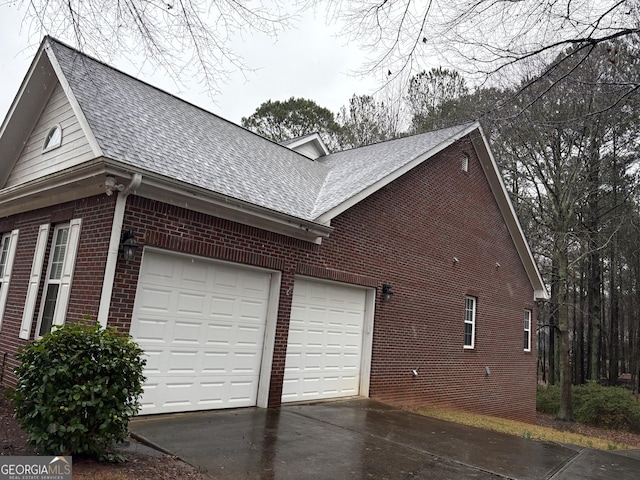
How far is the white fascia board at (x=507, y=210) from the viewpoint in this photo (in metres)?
13.6

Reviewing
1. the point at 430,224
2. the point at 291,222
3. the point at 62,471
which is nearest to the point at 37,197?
the point at 291,222

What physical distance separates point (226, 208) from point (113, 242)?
1.68 metres

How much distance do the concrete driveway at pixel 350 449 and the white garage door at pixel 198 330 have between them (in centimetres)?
32

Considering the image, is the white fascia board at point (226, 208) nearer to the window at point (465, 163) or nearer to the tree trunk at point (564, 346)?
the window at point (465, 163)

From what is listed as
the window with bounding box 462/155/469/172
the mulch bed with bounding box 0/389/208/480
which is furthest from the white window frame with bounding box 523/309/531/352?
the mulch bed with bounding box 0/389/208/480

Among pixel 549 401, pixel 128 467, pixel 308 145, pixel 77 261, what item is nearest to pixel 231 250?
pixel 77 261

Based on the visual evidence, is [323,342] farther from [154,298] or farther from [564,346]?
[564,346]

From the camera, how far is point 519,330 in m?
15.3

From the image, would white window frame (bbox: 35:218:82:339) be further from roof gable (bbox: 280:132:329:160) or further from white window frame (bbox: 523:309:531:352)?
white window frame (bbox: 523:309:531:352)

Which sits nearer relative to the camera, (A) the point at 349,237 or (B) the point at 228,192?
(B) the point at 228,192

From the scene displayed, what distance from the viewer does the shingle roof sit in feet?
23.2

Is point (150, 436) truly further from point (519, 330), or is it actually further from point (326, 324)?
point (519, 330)

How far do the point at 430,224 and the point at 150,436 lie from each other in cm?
838

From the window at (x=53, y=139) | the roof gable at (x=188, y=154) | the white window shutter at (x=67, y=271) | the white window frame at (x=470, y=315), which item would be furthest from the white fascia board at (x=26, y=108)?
the white window frame at (x=470, y=315)
